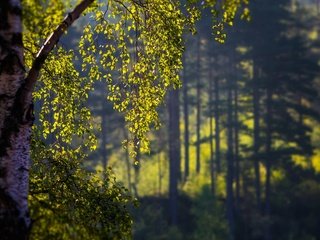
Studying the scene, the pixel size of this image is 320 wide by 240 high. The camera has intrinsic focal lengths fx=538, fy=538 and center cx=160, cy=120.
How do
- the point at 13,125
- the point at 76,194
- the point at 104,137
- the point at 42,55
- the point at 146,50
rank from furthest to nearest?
the point at 104,137 < the point at 146,50 < the point at 76,194 < the point at 42,55 < the point at 13,125

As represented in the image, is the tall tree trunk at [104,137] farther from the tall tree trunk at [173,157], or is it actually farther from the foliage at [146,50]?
the foliage at [146,50]

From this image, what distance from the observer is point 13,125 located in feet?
19.9

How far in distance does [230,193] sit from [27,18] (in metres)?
31.1

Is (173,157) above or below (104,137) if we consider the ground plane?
below

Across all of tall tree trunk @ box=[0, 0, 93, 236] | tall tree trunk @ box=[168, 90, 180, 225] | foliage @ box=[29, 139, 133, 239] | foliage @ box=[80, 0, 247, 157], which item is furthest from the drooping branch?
tall tree trunk @ box=[168, 90, 180, 225]

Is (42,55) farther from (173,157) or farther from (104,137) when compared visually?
(104,137)

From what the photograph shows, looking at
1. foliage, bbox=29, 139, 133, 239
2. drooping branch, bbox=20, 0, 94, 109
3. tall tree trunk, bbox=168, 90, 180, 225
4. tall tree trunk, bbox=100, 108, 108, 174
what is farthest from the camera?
tall tree trunk, bbox=100, 108, 108, 174

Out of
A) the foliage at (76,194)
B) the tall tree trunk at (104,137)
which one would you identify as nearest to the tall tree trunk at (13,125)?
the foliage at (76,194)

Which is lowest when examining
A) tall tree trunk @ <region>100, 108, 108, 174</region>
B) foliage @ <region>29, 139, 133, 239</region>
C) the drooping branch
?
foliage @ <region>29, 139, 133, 239</region>

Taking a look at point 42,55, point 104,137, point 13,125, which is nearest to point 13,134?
point 13,125

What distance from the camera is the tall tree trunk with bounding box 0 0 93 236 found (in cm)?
577

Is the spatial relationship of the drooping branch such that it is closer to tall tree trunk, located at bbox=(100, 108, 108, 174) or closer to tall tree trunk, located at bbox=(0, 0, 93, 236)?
tall tree trunk, located at bbox=(0, 0, 93, 236)

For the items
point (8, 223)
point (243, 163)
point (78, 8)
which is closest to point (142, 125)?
point (78, 8)

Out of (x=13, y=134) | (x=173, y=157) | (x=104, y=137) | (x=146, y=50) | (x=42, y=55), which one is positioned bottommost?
A: (x=13, y=134)
